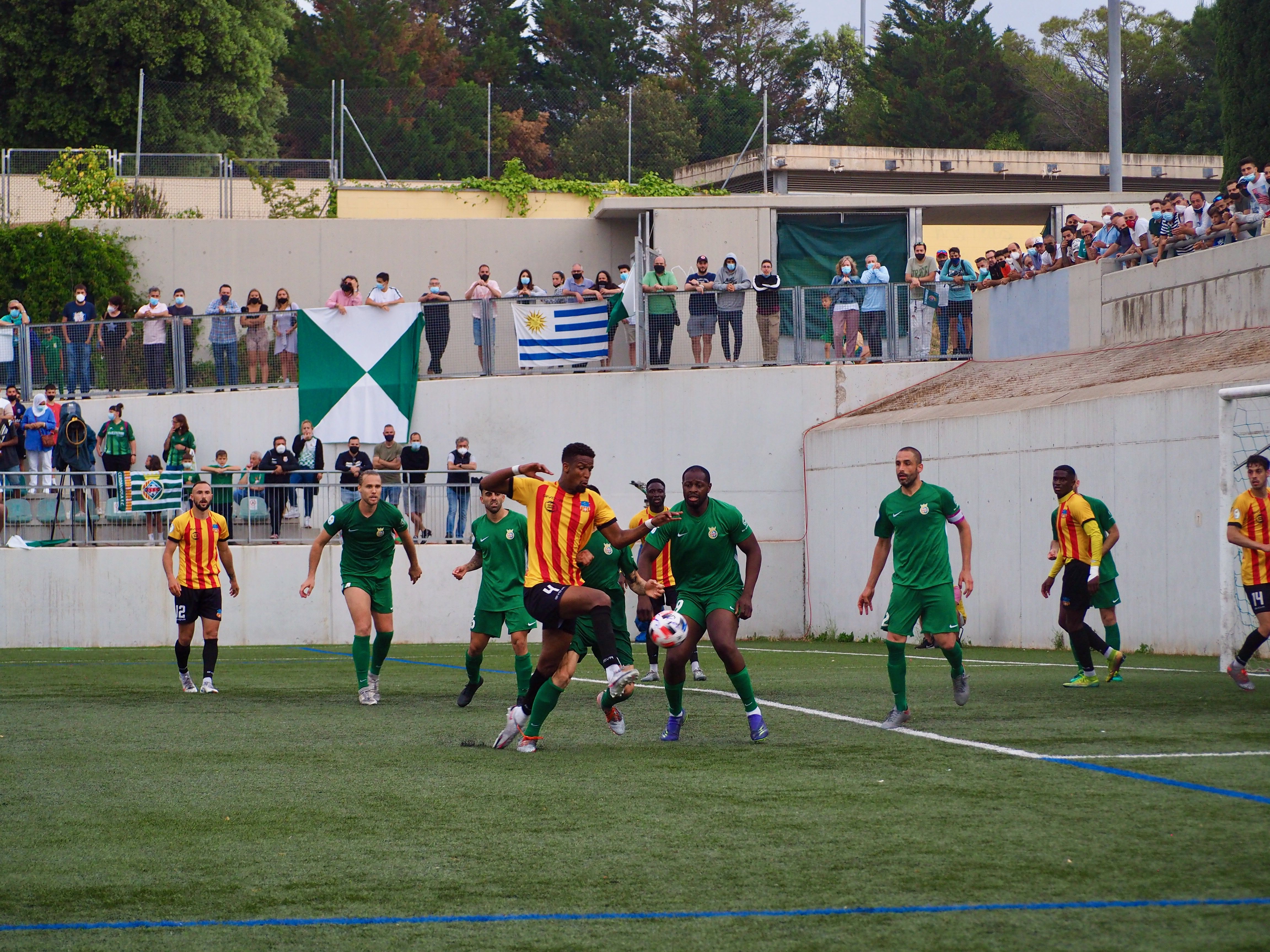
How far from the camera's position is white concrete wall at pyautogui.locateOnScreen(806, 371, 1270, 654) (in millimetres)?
17484

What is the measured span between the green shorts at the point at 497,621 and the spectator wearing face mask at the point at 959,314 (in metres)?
15.4

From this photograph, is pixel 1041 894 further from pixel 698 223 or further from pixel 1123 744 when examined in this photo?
pixel 698 223

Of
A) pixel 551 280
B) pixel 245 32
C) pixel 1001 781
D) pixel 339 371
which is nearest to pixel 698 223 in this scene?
pixel 551 280

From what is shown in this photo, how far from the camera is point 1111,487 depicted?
1891cm

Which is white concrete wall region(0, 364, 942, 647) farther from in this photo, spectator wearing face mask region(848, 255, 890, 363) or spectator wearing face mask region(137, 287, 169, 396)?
spectator wearing face mask region(848, 255, 890, 363)

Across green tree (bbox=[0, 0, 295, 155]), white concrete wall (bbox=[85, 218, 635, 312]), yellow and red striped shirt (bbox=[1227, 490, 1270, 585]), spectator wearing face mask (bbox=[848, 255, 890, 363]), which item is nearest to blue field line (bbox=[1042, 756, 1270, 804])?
yellow and red striped shirt (bbox=[1227, 490, 1270, 585])

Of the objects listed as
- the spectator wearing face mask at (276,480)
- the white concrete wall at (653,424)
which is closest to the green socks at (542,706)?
the spectator wearing face mask at (276,480)

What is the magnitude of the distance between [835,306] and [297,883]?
21.2 m

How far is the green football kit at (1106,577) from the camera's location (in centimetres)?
1387

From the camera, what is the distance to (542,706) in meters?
9.65

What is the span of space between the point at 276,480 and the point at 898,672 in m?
15.1

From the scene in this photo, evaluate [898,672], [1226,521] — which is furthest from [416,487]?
[898,672]

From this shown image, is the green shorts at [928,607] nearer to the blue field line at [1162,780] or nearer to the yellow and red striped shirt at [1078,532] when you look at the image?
the blue field line at [1162,780]

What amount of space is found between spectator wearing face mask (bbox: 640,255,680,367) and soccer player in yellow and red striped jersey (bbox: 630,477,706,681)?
10261mm
